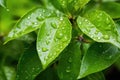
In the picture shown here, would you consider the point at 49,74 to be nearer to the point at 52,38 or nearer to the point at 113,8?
the point at 52,38

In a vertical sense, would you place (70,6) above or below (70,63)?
above

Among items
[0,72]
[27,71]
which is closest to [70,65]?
[27,71]

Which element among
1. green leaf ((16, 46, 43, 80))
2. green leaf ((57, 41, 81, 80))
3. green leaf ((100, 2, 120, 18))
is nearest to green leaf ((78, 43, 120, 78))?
green leaf ((57, 41, 81, 80))

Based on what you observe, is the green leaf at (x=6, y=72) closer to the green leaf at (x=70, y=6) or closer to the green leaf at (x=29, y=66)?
the green leaf at (x=29, y=66)

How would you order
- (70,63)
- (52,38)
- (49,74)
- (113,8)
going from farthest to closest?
(113,8) < (49,74) < (70,63) < (52,38)

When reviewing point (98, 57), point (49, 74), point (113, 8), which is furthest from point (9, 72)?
point (113, 8)

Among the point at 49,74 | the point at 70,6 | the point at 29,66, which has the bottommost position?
the point at 49,74

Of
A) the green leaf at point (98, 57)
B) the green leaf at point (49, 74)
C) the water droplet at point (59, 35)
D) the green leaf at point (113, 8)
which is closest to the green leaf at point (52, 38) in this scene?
the water droplet at point (59, 35)
